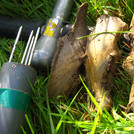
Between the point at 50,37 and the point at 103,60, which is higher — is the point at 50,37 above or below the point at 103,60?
above

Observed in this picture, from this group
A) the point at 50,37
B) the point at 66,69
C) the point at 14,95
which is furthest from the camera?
the point at 50,37

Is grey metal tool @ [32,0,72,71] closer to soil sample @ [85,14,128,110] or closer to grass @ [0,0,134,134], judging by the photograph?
grass @ [0,0,134,134]

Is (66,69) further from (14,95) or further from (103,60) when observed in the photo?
(14,95)

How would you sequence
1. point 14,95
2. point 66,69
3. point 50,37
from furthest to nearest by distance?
1. point 50,37
2. point 66,69
3. point 14,95

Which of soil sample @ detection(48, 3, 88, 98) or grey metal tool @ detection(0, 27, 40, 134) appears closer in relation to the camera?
grey metal tool @ detection(0, 27, 40, 134)

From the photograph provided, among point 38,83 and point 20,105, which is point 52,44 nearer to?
point 38,83

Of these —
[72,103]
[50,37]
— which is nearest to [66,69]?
[72,103]

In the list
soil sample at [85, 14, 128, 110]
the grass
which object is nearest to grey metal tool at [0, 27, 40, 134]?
the grass
